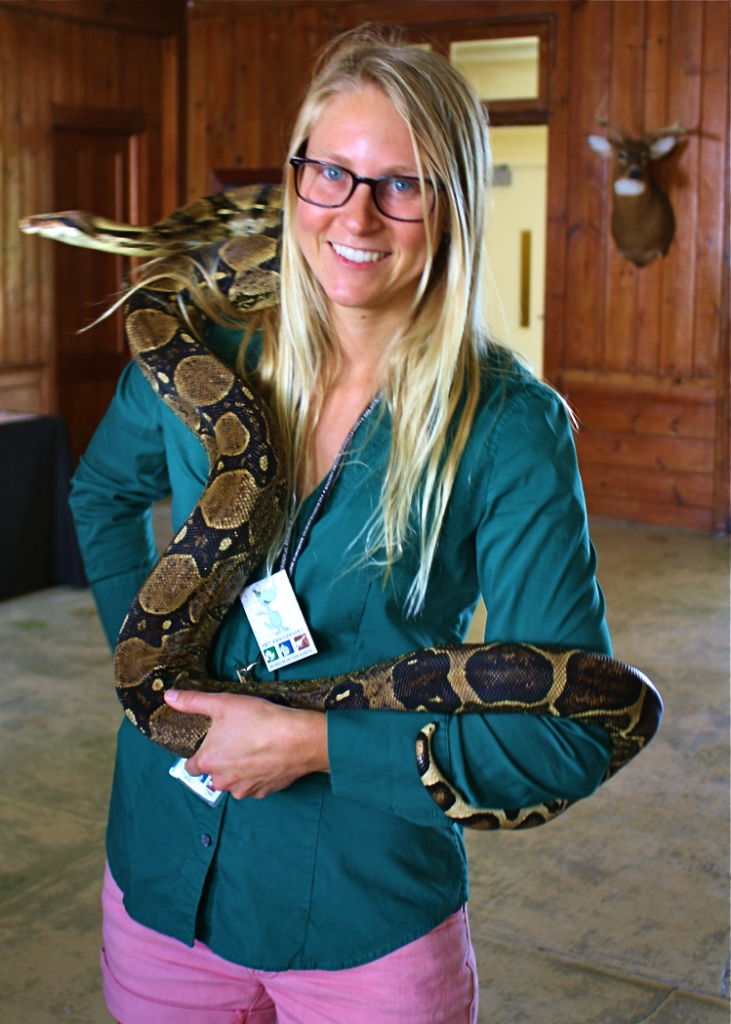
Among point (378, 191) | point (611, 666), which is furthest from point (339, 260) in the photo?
→ point (611, 666)

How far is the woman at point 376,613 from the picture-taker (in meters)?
1.41

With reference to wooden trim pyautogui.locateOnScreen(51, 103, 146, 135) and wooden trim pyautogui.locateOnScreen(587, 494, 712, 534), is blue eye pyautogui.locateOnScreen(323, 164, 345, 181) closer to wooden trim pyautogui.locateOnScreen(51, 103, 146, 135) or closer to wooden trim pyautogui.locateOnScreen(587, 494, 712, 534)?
wooden trim pyautogui.locateOnScreen(587, 494, 712, 534)

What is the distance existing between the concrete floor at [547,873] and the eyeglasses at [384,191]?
7.59ft

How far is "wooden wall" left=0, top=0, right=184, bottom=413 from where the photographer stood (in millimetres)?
8453

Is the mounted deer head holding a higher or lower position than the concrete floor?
higher

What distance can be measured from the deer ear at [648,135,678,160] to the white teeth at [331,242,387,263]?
274 inches

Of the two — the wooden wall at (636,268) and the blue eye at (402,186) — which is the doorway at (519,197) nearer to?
the wooden wall at (636,268)

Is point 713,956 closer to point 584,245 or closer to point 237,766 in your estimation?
point 237,766

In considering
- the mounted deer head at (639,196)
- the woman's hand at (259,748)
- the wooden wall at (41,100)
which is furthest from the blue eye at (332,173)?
the wooden wall at (41,100)

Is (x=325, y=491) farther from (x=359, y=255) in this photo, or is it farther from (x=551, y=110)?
(x=551, y=110)

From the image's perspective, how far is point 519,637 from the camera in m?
1.45

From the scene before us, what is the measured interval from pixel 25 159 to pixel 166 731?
26.4ft

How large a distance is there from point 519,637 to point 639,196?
702 centimetres

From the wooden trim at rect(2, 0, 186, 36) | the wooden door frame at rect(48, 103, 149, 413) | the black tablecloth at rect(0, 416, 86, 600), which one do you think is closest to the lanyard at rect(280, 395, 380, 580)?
the black tablecloth at rect(0, 416, 86, 600)
